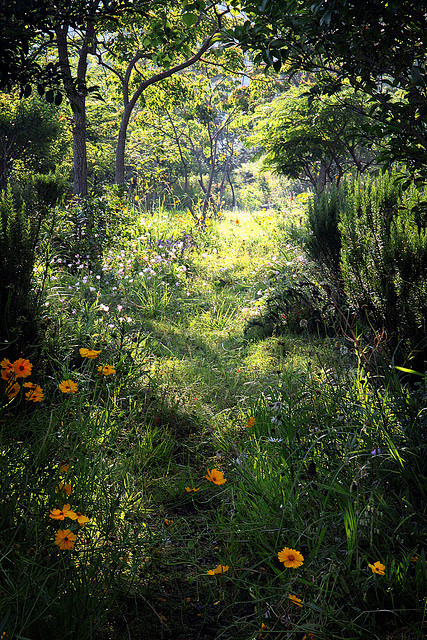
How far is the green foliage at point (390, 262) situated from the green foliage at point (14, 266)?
2.00 meters

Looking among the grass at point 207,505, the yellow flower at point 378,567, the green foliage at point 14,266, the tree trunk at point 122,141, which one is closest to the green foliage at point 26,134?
the tree trunk at point 122,141

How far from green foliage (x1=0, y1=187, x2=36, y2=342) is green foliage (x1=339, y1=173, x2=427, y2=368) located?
2.00 meters

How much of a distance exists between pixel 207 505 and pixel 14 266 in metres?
1.71

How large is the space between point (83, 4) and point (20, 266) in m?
1.40

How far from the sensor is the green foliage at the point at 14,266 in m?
2.57

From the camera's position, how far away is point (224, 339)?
16.3ft

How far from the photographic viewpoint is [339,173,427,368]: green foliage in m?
2.70

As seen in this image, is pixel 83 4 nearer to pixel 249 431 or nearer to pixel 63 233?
pixel 249 431

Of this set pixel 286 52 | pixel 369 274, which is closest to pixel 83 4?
pixel 286 52

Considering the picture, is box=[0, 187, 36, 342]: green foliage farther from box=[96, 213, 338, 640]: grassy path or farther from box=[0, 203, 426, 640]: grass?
box=[96, 213, 338, 640]: grassy path

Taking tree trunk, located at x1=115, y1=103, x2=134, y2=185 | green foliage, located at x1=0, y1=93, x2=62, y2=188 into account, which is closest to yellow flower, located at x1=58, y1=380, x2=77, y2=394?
tree trunk, located at x1=115, y1=103, x2=134, y2=185

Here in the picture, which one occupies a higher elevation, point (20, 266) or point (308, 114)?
point (308, 114)

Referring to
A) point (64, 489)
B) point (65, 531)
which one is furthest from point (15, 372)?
point (65, 531)

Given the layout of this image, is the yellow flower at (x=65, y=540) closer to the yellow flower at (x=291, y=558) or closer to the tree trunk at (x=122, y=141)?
the yellow flower at (x=291, y=558)
